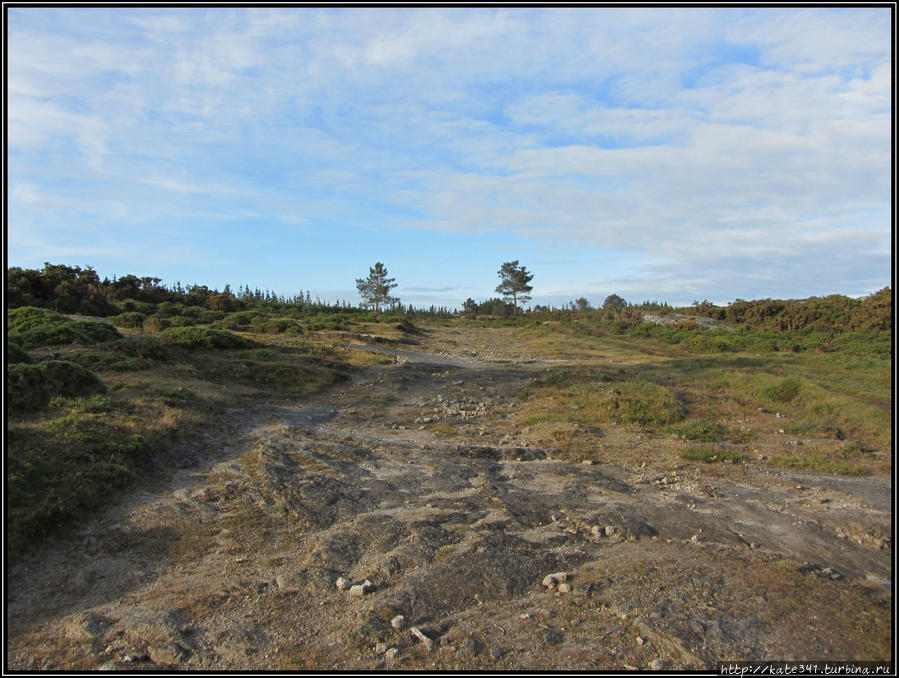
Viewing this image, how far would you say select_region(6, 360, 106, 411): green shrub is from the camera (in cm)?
784

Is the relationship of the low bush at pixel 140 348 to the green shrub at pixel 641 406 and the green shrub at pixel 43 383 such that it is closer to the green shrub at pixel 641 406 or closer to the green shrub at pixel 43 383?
the green shrub at pixel 43 383

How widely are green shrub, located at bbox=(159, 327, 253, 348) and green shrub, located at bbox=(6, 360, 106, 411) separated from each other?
6.69 meters

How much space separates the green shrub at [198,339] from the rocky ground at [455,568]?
928cm

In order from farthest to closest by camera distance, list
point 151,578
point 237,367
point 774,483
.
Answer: point 237,367
point 774,483
point 151,578

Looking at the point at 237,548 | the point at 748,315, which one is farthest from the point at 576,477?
the point at 748,315

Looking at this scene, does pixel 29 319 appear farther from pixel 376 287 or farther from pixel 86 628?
pixel 376 287

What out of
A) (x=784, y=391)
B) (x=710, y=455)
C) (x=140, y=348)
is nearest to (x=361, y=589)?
(x=710, y=455)

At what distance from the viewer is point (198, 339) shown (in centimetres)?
1656

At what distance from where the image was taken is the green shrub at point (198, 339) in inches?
635

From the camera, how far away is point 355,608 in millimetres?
3957

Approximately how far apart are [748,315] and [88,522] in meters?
32.4

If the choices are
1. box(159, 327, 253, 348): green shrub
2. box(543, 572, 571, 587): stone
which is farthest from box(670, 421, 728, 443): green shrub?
box(159, 327, 253, 348): green shrub

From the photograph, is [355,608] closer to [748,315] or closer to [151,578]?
[151,578]

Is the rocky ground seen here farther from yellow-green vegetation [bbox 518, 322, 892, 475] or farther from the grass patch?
yellow-green vegetation [bbox 518, 322, 892, 475]
